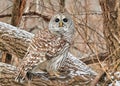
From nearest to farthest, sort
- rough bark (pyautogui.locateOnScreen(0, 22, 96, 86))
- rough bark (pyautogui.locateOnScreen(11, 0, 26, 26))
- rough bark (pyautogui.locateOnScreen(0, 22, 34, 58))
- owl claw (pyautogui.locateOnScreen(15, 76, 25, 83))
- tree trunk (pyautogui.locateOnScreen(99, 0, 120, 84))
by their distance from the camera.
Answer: owl claw (pyautogui.locateOnScreen(15, 76, 25, 83))
rough bark (pyautogui.locateOnScreen(0, 22, 96, 86))
tree trunk (pyautogui.locateOnScreen(99, 0, 120, 84))
rough bark (pyautogui.locateOnScreen(0, 22, 34, 58))
rough bark (pyautogui.locateOnScreen(11, 0, 26, 26))

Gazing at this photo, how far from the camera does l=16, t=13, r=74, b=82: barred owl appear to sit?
512 centimetres

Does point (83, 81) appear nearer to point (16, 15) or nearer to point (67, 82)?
point (67, 82)

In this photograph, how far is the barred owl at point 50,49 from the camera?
5.12 m

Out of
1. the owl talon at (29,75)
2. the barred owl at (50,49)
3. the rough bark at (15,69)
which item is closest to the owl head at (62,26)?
the barred owl at (50,49)

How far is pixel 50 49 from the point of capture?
17.4 ft

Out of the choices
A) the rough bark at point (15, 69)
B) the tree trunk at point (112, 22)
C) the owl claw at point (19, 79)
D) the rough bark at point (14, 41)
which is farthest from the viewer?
the rough bark at point (14, 41)

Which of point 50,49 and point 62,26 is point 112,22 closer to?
point 62,26

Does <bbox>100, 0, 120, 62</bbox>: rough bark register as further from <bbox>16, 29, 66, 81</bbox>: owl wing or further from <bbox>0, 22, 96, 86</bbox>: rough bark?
<bbox>16, 29, 66, 81</bbox>: owl wing

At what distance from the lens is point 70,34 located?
570cm

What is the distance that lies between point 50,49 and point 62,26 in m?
0.52

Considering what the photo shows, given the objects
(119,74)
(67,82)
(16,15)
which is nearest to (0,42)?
(16,15)

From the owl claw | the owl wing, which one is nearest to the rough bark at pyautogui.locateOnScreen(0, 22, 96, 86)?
the owl claw

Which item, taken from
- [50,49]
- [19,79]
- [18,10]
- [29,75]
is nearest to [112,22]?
[50,49]

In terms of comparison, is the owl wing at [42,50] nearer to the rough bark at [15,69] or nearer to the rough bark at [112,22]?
the rough bark at [15,69]
